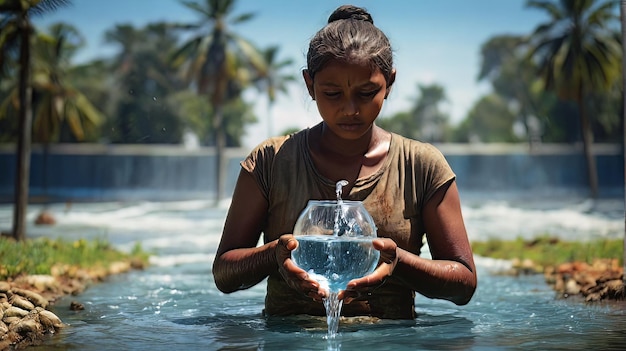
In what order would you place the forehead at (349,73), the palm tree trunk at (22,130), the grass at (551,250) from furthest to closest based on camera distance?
the palm tree trunk at (22,130) < the grass at (551,250) < the forehead at (349,73)

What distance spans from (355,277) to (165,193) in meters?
43.2

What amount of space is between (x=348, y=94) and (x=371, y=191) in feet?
1.58

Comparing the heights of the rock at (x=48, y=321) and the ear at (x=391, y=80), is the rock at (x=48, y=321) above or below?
below

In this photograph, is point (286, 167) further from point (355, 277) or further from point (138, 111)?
point (138, 111)

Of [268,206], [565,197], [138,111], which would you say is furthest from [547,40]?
[268,206]

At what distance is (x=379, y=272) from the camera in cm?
267

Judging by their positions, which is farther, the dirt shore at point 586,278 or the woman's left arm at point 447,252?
the dirt shore at point 586,278

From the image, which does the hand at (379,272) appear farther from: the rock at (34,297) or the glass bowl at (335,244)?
the rock at (34,297)

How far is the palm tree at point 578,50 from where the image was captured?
3100cm

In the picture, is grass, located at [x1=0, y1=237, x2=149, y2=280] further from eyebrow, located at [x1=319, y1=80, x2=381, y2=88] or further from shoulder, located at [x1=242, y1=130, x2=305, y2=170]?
eyebrow, located at [x1=319, y1=80, x2=381, y2=88]

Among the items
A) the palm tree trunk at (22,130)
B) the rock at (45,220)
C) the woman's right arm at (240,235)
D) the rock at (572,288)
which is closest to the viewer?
the woman's right arm at (240,235)

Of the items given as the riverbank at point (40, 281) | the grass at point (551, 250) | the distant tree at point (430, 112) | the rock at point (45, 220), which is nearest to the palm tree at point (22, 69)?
the riverbank at point (40, 281)

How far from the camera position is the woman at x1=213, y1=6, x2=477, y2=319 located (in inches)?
120

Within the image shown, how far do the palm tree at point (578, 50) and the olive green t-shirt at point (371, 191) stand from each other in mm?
28697
